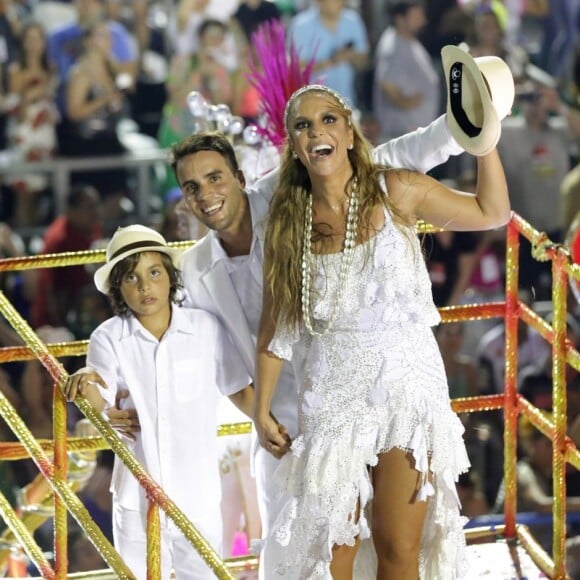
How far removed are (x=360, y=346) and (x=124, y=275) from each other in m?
0.80

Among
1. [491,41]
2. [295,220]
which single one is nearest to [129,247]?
[295,220]

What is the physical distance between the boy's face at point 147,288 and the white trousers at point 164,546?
1.95ft

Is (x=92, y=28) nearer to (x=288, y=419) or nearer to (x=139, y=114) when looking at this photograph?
(x=139, y=114)

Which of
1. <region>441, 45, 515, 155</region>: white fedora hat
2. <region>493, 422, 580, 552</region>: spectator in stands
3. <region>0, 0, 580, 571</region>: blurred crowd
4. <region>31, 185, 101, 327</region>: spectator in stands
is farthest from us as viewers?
<region>0, 0, 580, 571</region>: blurred crowd

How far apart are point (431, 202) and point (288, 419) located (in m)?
0.79

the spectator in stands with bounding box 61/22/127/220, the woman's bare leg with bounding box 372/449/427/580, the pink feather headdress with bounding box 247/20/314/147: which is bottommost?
the woman's bare leg with bounding box 372/449/427/580

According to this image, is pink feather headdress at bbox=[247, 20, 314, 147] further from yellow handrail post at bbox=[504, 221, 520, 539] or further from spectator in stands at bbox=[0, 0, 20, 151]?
spectator in stands at bbox=[0, 0, 20, 151]

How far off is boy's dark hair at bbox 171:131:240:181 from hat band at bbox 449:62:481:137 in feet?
2.38

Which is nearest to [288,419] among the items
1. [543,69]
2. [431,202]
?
[431,202]

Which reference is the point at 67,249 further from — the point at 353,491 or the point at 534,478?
the point at 353,491

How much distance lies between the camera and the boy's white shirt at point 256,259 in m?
4.52

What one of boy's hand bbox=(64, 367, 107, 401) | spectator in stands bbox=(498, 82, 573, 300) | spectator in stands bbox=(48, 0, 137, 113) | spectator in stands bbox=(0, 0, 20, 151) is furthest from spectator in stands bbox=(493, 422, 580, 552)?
spectator in stands bbox=(0, 0, 20, 151)

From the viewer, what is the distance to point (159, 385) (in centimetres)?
461

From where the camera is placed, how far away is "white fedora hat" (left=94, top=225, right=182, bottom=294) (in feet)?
15.2
